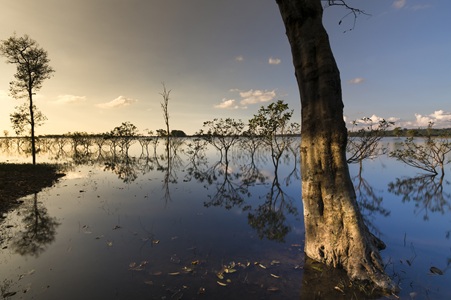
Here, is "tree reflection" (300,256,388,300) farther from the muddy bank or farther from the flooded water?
the muddy bank

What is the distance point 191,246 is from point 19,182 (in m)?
14.9

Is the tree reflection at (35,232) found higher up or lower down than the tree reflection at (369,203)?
higher up

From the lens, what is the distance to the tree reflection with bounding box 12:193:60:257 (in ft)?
22.5

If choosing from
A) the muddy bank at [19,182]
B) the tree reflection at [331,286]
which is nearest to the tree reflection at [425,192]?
the tree reflection at [331,286]

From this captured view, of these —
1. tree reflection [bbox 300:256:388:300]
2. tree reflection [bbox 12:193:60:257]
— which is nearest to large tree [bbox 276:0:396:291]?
tree reflection [bbox 300:256:388:300]

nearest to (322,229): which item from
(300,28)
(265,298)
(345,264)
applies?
(345,264)

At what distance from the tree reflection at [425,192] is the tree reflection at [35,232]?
16274mm

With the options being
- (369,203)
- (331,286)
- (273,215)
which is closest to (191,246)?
(331,286)

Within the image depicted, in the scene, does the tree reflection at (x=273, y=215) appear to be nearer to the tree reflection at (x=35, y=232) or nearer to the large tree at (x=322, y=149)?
the large tree at (x=322, y=149)

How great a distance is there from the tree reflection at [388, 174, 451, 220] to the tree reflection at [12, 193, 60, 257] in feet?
53.4

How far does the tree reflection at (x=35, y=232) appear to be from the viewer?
687 cm

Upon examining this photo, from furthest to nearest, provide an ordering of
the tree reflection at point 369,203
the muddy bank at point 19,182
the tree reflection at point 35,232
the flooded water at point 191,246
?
the muddy bank at point 19,182, the tree reflection at point 369,203, the tree reflection at point 35,232, the flooded water at point 191,246

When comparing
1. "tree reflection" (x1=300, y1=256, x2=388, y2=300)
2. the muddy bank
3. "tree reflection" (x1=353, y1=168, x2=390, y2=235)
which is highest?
the muddy bank

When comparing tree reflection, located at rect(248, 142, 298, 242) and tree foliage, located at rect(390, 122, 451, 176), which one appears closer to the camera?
tree reflection, located at rect(248, 142, 298, 242)
